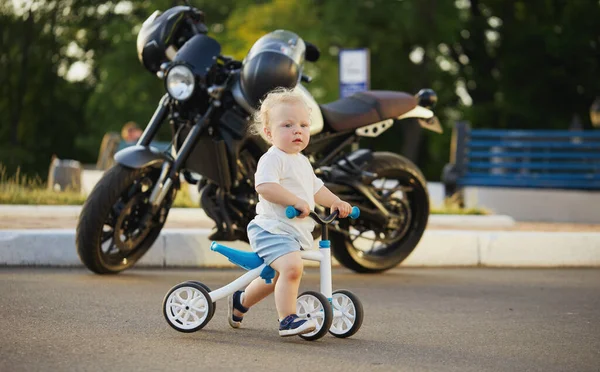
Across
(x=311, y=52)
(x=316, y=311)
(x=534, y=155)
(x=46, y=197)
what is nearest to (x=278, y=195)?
(x=316, y=311)

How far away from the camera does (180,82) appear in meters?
8.91

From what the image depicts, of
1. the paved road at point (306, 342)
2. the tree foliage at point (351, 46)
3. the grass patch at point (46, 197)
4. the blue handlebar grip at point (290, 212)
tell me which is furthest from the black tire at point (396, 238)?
the tree foliage at point (351, 46)

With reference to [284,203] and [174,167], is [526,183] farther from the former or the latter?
[284,203]

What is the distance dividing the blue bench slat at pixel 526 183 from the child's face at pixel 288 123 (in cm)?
1585

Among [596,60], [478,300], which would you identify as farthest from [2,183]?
[596,60]

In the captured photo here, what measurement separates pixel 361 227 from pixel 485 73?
33.5 metres

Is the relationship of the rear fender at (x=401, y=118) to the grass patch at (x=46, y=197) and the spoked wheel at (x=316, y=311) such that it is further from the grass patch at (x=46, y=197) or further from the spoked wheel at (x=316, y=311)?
the grass patch at (x=46, y=197)

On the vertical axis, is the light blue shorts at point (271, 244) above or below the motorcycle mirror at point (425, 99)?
below

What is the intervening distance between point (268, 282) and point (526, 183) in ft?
53.7

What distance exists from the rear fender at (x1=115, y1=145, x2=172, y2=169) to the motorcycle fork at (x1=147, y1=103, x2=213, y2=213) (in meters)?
0.06

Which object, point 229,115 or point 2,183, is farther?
point 2,183

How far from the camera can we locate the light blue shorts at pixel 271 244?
20.3ft

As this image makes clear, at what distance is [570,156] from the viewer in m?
22.6

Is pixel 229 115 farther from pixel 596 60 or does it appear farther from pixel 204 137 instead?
pixel 596 60
